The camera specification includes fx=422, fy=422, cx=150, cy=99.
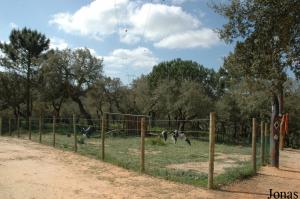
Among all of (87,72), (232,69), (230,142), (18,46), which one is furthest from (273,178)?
(18,46)

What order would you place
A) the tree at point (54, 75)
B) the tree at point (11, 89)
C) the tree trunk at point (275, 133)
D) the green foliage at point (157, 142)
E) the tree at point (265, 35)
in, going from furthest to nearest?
the tree at point (11, 89)
the tree at point (54, 75)
the green foliage at point (157, 142)
the tree trunk at point (275, 133)
the tree at point (265, 35)

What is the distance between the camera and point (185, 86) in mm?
42000

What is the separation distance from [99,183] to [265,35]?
5166 millimetres

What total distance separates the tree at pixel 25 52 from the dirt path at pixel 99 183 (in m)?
29.8

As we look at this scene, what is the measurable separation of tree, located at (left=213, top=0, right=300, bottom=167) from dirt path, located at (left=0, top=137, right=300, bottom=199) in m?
2.82

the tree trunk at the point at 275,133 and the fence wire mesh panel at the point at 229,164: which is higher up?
the tree trunk at the point at 275,133

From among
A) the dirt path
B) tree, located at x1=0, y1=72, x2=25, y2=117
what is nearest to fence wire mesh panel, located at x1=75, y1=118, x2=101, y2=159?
the dirt path

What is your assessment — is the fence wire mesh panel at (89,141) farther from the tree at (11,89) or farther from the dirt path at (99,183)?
the tree at (11,89)

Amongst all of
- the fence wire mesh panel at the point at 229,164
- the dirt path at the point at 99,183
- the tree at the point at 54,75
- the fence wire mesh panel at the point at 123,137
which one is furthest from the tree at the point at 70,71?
the dirt path at the point at 99,183

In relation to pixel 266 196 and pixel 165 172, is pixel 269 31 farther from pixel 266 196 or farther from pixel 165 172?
pixel 165 172

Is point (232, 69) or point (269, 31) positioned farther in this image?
point (232, 69)

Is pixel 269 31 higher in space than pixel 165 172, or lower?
higher

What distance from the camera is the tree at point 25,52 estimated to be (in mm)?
42241

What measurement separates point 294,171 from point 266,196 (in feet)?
16.4
